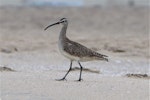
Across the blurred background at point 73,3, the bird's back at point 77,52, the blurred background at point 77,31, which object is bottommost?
the bird's back at point 77,52

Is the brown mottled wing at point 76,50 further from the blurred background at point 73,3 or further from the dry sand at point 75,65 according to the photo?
the blurred background at point 73,3

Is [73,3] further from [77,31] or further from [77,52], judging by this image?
[77,52]

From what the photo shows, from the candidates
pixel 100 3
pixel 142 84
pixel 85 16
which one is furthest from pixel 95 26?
pixel 142 84

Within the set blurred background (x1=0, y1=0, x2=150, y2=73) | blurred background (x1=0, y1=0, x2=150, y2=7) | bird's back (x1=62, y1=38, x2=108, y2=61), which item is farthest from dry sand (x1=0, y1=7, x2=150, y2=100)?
blurred background (x1=0, y1=0, x2=150, y2=7)

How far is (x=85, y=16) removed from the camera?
1205 inches

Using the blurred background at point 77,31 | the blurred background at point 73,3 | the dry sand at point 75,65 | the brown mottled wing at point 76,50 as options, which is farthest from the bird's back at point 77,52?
the blurred background at point 73,3

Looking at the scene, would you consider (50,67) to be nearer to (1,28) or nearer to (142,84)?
(142,84)

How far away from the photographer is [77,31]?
27828 mm

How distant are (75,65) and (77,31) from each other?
10.8 m

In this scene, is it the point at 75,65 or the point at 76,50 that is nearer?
the point at 76,50

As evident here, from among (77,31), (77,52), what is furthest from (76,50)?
(77,31)

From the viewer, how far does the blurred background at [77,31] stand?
18.2m

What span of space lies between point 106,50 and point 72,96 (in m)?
9.02

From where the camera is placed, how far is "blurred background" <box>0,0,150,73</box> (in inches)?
717
